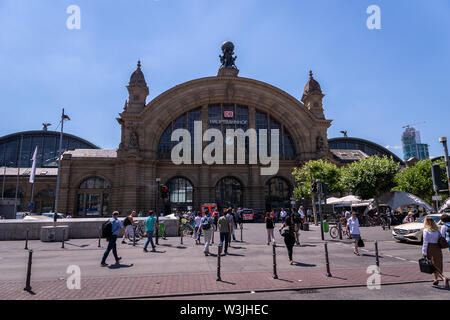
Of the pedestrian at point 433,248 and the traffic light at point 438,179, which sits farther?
the traffic light at point 438,179

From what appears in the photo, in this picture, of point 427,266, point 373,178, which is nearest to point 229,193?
point 373,178

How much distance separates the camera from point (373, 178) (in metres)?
27.8

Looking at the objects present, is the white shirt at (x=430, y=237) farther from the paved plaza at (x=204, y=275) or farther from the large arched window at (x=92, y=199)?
the large arched window at (x=92, y=199)

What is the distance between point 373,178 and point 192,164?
23601 mm

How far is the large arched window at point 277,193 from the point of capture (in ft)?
137

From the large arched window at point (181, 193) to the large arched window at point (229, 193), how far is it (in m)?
4.09

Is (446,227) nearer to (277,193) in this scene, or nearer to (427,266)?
(427,266)

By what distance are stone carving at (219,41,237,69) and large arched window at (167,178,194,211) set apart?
21.8 metres

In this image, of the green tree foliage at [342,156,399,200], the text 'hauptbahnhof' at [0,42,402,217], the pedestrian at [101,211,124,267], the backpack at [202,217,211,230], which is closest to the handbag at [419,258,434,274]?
the backpack at [202,217,211,230]

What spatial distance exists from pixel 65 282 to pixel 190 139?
34127 mm

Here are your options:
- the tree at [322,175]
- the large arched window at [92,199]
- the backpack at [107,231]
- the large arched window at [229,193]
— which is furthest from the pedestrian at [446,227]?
the large arched window at [92,199]

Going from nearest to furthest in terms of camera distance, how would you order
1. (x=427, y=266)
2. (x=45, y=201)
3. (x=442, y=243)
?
(x=427, y=266) < (x=442, y=243) < (x=45, y=201)

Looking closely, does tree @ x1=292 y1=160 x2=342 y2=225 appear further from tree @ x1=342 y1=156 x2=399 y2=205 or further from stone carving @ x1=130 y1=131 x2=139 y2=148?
stone carving @ x1=130 y1=131 x2=139 y2=148

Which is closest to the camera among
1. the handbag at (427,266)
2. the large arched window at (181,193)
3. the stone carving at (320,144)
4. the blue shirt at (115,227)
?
the handbag at (427,266)
